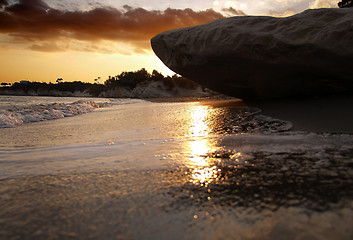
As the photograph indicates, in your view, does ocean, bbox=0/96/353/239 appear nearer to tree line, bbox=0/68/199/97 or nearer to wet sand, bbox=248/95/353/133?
wet sand, bbox=248/95/353/133

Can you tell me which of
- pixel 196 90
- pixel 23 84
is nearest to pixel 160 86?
pixel 196 90

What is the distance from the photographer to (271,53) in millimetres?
4277

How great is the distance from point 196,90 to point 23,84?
57.8 m

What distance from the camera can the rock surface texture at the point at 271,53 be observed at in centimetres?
383

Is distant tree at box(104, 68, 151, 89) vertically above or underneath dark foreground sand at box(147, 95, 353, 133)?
above

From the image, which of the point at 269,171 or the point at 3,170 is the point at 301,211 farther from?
the point at 3,170

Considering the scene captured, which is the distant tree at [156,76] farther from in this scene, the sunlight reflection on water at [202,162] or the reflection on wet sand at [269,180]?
the reflection on wet sand at [269,180]

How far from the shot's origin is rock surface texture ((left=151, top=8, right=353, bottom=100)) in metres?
3.83

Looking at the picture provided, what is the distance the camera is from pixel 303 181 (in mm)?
Result: 949

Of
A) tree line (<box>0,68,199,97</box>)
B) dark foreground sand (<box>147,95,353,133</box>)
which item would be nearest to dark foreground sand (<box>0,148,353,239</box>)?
dark foreground sand (<box>147,95,353,133</box>)

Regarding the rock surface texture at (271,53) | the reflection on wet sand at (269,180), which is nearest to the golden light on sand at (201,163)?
the reflection on wet sand at (269,180)

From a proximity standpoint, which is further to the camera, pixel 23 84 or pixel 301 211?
pixel 23 84

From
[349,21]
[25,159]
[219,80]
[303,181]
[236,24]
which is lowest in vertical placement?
[25,159]

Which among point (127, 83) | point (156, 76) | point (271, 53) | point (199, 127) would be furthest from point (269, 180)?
point (127, 83)
